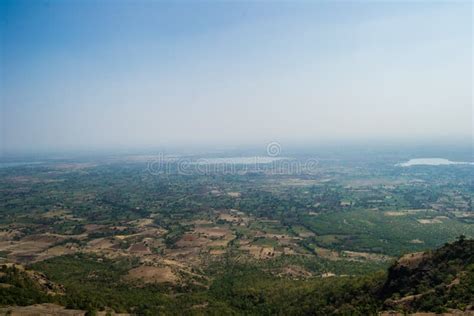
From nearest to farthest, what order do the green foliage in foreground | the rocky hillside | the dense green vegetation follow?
the rocky hillside, the green foliage in foreground, the dense green vegetation

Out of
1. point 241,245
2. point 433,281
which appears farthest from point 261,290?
point 241,245

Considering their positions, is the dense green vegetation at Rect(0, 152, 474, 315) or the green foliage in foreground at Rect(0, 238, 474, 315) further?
the dense green vegetation at Rect(0, 152, 474, 315)

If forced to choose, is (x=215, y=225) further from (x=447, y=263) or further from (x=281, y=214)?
(x=447, y=263)

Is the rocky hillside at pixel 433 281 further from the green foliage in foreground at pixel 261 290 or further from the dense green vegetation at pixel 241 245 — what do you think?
the dense green vegetation at pixel 241 245

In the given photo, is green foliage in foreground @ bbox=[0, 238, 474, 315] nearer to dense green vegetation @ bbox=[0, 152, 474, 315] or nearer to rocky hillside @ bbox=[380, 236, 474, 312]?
rocky hillside @ bbox=[380, 236, 474, 312]

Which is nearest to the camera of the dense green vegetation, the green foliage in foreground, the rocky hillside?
the rocky hillside

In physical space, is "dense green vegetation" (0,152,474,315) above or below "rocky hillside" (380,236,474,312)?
below

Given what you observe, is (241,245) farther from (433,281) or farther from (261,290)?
(433,281)

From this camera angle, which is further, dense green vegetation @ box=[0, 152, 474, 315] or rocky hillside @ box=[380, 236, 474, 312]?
dense green vegetation @ box=[0, 152, 474, 315]

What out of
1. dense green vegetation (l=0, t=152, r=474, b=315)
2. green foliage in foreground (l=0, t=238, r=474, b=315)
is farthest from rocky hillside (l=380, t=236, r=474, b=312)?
dense green vegetation (l=0, t=152, r=474, b=315)

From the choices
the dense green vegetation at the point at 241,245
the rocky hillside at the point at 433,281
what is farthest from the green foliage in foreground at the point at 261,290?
the dense green vegetation at the point at 241,245

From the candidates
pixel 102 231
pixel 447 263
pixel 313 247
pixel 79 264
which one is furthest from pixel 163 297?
pixel 102 231
